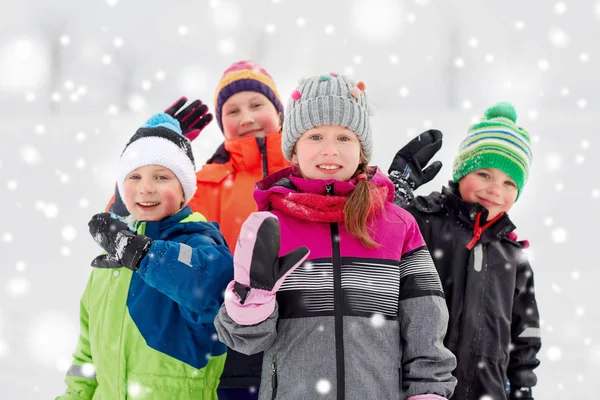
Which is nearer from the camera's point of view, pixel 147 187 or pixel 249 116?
pixel 147 187

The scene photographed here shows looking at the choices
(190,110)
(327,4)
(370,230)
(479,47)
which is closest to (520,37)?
(479,47)

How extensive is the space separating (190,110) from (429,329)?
5.83 feet

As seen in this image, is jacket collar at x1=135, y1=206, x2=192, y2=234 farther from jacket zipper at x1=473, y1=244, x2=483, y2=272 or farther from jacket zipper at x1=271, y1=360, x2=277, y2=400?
jacket zipper at x1=473, y1=244, x2=483, y2=272

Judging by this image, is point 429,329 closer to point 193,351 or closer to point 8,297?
point 193,351

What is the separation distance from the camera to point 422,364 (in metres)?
1.83

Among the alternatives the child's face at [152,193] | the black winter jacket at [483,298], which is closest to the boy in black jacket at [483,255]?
the black winter jacket at [483,298]

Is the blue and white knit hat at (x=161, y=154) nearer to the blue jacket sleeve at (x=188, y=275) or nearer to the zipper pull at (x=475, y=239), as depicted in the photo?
the blue jacket sleeve at (x=188, y=275)

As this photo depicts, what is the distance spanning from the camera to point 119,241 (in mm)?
1951

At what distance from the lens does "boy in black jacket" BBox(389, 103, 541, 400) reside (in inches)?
99.7

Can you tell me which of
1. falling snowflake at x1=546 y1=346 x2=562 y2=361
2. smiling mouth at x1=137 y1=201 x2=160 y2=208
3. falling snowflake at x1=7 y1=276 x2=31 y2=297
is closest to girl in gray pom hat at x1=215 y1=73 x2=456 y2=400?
smiling mouth at x1=137 y1=201 x2=160 y2=208

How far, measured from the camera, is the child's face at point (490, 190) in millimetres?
2725

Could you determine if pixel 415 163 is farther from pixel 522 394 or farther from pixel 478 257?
pixel 522 394

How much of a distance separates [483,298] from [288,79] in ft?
14.7

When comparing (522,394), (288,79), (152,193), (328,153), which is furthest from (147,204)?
(288,79)
